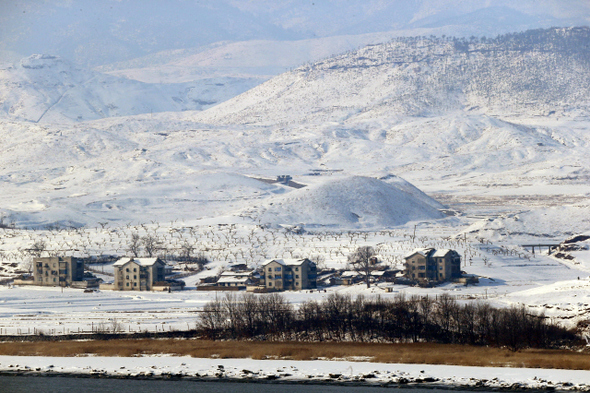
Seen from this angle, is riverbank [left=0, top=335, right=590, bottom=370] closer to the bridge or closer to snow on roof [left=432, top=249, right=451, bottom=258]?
snow on roof [left=432, top=249, right=451, bottom=258]

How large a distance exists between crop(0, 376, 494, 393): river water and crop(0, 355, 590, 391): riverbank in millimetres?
422

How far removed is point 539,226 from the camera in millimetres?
163500

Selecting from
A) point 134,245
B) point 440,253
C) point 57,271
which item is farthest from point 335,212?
point 57,271

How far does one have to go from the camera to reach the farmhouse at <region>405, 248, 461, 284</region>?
101787mm

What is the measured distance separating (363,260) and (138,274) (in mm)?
29298

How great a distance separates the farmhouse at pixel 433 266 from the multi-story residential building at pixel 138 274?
29664mm

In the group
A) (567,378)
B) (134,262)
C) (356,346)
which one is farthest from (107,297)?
(567,378)

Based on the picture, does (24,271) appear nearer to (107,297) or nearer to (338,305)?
(107,297)

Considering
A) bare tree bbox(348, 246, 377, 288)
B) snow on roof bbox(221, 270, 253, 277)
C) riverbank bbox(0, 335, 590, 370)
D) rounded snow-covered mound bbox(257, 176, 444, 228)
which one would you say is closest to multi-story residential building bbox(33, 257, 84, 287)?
snow on roof bbox(221, 270, 253, 277)

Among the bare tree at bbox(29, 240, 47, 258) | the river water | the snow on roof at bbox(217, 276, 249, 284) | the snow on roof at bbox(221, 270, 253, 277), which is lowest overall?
the river water

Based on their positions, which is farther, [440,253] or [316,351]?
[440,253]

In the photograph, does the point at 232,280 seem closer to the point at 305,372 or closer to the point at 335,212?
the point at 305,372

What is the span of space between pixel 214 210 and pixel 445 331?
14357cm

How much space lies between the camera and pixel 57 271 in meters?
→ 109
